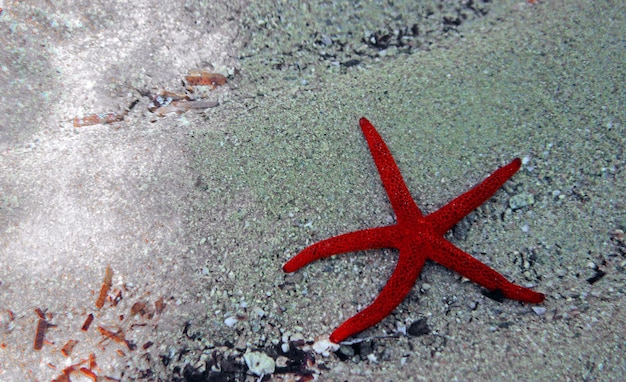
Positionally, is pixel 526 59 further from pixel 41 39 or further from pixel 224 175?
pixel 41 39

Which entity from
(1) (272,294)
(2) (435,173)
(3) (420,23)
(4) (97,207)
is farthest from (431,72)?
(4) (97,207)

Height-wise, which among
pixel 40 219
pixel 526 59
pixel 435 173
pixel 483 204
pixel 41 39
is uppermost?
pixel 41 39

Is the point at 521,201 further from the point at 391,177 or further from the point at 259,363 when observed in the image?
the point at 259,363

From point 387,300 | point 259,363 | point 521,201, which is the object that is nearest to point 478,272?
point 387,300

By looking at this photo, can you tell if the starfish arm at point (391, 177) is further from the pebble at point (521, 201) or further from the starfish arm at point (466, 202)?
the pebble at point (521, 201)

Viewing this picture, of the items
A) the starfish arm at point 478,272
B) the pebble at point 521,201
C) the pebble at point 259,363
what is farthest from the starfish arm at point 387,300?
the pebble at point 521,201
